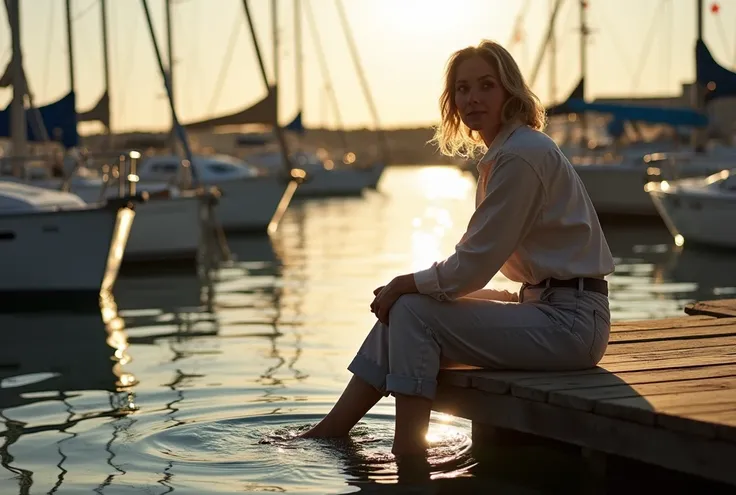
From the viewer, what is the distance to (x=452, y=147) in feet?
18.7

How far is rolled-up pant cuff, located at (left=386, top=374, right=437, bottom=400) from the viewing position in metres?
5.19

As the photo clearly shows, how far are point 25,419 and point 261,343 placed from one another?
3269 mm

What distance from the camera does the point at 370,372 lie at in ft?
17.6

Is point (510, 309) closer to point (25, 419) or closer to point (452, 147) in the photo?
point (452, 147)

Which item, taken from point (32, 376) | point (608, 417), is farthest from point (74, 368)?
point (608, 417)

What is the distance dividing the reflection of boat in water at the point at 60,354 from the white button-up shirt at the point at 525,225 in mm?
3404

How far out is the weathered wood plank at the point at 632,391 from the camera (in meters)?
4.85

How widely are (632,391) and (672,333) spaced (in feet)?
4.99

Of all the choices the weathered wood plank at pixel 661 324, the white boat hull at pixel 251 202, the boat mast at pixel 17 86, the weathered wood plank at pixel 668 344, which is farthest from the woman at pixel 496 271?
the white boat hull at pixel 251 202

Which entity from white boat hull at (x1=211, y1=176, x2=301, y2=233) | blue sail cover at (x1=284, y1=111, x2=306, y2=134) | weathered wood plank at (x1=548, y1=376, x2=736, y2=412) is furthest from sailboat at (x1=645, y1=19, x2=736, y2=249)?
blue sail cover at (x1=284, y1=111, x2=306, y2=134)

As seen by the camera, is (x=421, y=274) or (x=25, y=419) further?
(x=25, y=419)

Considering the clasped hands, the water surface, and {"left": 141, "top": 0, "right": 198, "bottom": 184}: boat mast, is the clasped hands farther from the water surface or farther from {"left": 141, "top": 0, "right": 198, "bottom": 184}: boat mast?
{"left": 141, "top": 0, "right": 198, "bottom": 184}: boat mast

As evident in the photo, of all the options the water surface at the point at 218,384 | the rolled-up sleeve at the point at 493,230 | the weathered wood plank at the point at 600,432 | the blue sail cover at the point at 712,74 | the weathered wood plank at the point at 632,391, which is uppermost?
the blue sail cover at the point at 712,74

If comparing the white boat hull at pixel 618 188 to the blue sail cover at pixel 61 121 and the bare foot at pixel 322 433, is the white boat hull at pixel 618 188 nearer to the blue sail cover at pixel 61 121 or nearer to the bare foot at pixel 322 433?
the blue sail cover at pixel 61 121
